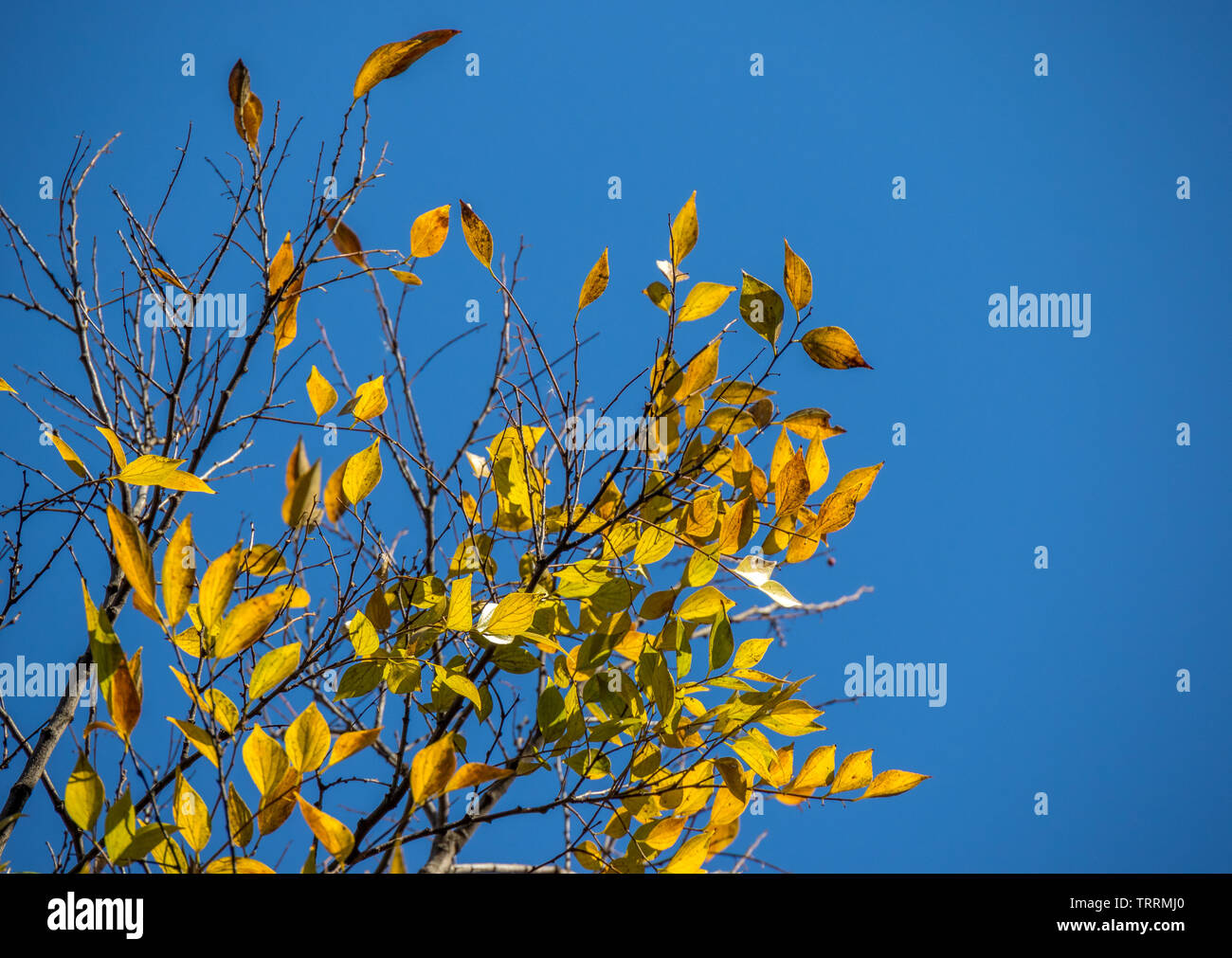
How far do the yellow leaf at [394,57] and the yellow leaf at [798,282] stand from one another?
1.25ft

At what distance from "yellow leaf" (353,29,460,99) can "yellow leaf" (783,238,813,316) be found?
0.38m

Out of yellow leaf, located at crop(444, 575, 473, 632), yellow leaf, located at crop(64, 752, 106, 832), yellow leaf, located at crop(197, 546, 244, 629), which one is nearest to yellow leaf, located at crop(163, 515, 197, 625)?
yellow leaf, located at crop(197, 546, 244, 629)

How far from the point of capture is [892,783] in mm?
807

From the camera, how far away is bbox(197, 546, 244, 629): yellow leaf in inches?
21.7

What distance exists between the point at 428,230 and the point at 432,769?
0.58 metres

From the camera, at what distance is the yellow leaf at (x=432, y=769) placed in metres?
0.62

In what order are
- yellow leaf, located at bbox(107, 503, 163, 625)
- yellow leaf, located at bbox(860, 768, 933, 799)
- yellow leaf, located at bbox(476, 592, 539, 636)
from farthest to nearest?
1. yellow leaf, located at bbox(860, 768, 933, 799)
2. yellow leaf, located at bbox(476, 592, 539, 636)
3. yellow leaf, located at bbox(107, 503, 163, 625)

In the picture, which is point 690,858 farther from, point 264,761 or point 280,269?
point 280,269

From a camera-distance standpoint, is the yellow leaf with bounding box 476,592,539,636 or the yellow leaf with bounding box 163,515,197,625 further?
the yellow leaf with bounding box 476,592,539,636

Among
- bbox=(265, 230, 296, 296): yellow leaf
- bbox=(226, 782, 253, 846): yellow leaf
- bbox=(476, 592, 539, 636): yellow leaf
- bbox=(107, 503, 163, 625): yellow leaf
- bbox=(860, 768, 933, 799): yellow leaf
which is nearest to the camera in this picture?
bbox=(107, 503, 163, 625): yellow leaf

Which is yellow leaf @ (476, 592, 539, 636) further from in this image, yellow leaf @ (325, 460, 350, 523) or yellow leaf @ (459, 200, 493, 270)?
yellow leaf @ (459, 200, 493, 270)

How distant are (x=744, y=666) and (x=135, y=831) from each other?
588 mm
